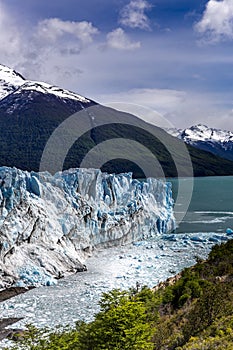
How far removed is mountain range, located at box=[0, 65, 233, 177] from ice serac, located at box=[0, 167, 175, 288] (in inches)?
3017

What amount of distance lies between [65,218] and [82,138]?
117 meters

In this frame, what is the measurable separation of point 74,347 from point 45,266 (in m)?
10.8

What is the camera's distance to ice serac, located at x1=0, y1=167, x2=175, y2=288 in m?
20.8

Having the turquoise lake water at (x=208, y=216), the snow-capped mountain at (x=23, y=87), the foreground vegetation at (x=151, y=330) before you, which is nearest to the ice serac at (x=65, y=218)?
the turquoise lake water at (x=208, y=216)

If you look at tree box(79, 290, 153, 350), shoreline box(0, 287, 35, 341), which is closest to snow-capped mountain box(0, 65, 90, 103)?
shoreline box(0, 287, 35, 341)

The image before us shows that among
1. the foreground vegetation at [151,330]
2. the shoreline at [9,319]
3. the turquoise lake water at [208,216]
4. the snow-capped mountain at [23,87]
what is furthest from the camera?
the snow-capped mountain at [23,87]

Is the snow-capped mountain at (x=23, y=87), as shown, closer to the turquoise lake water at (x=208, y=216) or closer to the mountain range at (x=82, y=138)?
the mountain range at (x=82, y=138)

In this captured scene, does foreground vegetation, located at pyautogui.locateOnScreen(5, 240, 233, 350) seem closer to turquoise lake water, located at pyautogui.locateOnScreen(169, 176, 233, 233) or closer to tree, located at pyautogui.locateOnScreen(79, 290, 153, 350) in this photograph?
tree, located at pyautogui.locateOnScreen(79, 290, 153, 350)

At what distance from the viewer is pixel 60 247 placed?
912 inches

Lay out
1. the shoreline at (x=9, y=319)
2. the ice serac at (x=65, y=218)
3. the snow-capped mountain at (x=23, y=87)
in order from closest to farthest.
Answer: the shoreline at (x=9, y=319) < the ice serac at (x=65, y=218) < the snow-capped mountain at (x=23, y=87)

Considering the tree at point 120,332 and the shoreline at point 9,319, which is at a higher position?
the tree at point 120,332

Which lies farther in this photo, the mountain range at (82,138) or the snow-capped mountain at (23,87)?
the snow-capped mountain at (23,87)

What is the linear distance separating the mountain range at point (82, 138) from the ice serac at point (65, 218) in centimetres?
7663

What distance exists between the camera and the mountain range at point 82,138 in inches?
4904
